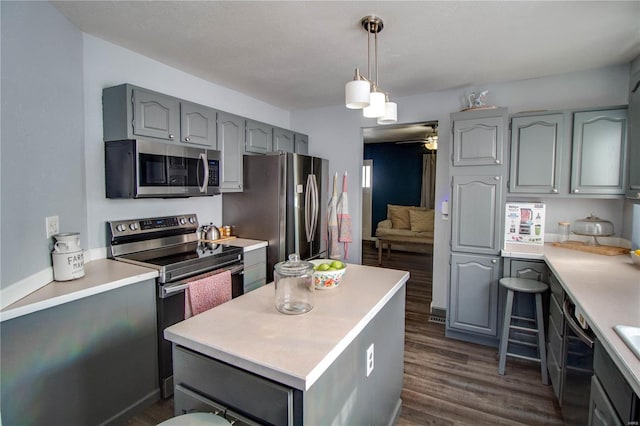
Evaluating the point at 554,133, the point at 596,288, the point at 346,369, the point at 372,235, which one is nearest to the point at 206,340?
the point at 346,369

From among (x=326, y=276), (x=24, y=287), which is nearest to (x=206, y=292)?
(x=24, y=287)

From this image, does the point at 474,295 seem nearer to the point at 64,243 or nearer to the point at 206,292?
the point at 206,292

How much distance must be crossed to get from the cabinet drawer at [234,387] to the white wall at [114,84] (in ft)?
5.22

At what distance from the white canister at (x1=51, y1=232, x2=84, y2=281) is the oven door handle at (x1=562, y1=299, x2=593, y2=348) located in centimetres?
265

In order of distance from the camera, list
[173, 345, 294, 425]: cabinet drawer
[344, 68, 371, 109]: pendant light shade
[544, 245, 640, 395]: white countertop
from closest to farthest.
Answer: [173, 345, 294, 425]: cabinet drawer < [544, 245, 640, 395]: white countertop < [344, 68, 371, 109]: pendant light shade

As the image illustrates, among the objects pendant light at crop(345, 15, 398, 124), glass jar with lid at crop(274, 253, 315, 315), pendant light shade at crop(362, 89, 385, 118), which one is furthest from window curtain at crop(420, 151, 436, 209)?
glass jar with lid at crop(274, 253, 315, 315)

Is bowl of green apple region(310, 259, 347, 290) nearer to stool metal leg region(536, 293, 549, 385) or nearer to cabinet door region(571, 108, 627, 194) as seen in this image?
stool metal leg region(536, 293, 549, 385)

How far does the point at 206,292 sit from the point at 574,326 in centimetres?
225

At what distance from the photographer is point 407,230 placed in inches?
267

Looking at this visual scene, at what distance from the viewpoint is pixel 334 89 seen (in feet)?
11.2

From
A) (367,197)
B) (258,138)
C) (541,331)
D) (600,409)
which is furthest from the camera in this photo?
(367,197)

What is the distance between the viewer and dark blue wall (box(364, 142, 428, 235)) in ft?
24.5

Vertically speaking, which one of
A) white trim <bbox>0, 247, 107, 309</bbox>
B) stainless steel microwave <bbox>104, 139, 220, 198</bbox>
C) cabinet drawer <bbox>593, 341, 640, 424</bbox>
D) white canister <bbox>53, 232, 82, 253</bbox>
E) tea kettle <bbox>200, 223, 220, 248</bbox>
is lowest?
cabinet drawer <bbox>593, 341, 640, 424</bbox>

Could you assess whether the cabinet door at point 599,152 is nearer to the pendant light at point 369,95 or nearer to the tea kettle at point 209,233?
the pendant light at point 369,95
